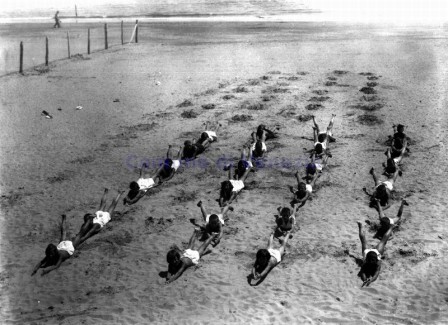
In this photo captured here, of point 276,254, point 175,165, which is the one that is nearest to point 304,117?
point 175,165

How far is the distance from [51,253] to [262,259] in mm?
4526

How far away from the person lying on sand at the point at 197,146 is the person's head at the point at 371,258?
291 inches

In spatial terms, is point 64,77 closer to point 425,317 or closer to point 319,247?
point 319,247

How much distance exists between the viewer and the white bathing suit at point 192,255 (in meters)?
9.88

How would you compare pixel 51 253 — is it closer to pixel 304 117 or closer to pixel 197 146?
pixel 197 146

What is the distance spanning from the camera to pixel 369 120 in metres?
18.3

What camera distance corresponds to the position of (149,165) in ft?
49.5

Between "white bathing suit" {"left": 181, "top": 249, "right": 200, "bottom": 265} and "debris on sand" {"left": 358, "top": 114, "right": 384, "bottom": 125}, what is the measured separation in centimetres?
1083

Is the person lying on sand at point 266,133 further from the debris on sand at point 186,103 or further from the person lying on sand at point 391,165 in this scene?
the debris on sand at point 186,103

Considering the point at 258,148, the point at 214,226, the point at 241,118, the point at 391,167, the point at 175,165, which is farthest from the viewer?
the point at 241,118

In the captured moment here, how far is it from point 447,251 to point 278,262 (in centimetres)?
380

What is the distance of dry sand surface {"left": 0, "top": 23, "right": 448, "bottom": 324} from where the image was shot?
8859mm

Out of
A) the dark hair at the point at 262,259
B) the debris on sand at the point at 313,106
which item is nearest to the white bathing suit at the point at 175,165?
the dark hair at the point at 262,259

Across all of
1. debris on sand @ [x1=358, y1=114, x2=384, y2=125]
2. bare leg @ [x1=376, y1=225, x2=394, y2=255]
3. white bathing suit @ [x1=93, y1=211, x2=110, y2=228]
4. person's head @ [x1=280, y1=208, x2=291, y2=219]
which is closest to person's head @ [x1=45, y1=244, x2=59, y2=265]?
white bathing suit @ [x1=93, y1=211, x2=110, y2=228]
